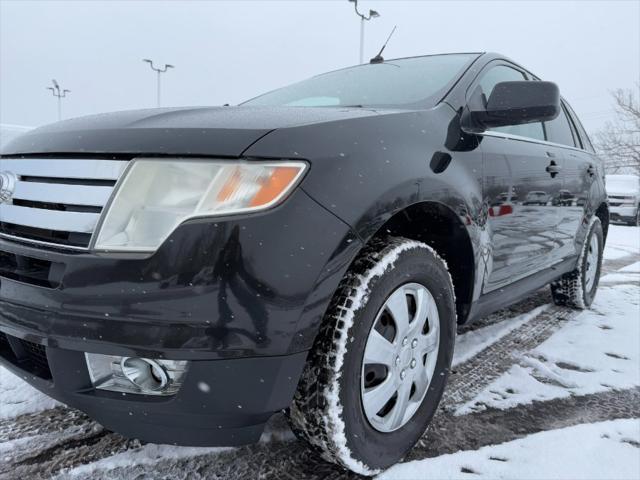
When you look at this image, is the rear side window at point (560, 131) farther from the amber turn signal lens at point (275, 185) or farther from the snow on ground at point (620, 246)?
the snow on ground at point (620, 246)

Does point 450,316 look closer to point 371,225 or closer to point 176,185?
point 371,225

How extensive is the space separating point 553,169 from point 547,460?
1627 millimetres

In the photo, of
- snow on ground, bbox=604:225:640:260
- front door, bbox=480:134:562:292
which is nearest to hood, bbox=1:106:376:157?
front door, bbox=480:134:562:292

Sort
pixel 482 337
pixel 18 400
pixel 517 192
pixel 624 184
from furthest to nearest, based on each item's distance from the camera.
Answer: pixel 624 184 → pixel 482 337 → pixel 517 192 → pixel 18 400

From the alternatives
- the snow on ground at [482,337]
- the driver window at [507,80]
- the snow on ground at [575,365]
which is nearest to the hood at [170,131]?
Answer: the driver window at [507,80]

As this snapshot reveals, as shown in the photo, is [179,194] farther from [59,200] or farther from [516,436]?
[516,436]

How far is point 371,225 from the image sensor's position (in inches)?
52.9

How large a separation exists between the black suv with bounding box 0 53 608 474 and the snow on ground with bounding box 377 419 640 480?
0.39 ft

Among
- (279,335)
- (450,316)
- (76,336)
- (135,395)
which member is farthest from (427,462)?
(76,336)

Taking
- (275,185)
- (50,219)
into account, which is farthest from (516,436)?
(50,219)

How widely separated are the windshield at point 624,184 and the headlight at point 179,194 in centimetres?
1645

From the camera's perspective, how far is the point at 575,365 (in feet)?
8.24

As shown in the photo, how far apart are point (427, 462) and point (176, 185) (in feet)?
3.89

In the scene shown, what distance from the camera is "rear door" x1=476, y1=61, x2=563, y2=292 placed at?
2061 mm
